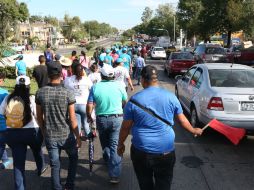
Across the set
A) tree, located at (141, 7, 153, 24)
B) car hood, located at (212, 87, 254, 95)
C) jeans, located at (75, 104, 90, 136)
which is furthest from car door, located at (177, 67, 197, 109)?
tree, located at (141, 7, 153, 24)

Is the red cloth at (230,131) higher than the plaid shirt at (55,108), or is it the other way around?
the plaid shirt at (55,108)

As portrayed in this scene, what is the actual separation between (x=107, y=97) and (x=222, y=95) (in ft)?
8.71

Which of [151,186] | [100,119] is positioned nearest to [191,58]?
[100,119]

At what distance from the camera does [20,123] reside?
4.23 metres

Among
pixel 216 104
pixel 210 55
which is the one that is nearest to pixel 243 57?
pixel 210 55

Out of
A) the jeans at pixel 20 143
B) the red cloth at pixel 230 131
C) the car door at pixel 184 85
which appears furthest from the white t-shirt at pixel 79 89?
→ the car door at pixel 184 85

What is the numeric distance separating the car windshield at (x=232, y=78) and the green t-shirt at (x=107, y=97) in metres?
2.91

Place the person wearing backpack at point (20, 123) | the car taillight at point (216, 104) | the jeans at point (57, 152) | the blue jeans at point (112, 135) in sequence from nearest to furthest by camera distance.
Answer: the jeans at point (57, 152) → the person wearing backpack at point (20, 123) → the blue jeans at point (112, 135) → the car taillight at point (216, 104)

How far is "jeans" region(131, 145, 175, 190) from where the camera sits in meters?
3.35

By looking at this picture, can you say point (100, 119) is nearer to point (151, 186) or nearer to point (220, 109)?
point (151, 186)

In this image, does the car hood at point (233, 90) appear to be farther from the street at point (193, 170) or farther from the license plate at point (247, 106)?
the street at point (193, 170)

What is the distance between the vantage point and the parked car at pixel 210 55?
21125mm

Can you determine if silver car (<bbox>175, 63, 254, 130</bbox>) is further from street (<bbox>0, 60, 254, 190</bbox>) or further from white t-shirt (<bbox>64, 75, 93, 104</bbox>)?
white t-shirt (<bbox>64, 75, 93, 104</bbox>)

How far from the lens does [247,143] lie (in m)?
6.96
